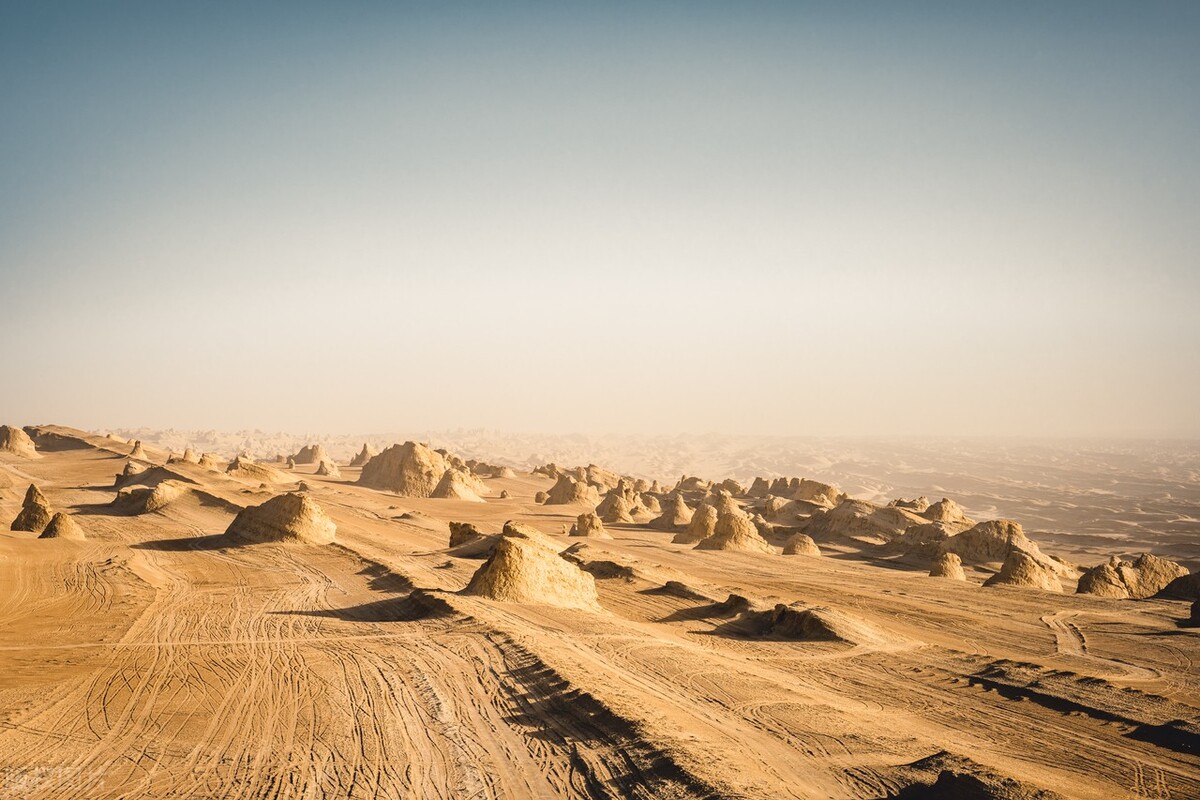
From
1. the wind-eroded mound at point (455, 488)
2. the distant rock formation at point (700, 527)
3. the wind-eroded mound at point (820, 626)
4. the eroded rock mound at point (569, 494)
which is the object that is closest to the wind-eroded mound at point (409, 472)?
the wind-eroded mound at point (455, 488)

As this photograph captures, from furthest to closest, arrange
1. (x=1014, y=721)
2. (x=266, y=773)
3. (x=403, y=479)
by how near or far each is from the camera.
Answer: (x=403, y=479), (x=1014, y=721), (x=266, y=773)

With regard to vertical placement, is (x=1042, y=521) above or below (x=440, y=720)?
below

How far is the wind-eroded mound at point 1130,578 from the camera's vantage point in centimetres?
2758

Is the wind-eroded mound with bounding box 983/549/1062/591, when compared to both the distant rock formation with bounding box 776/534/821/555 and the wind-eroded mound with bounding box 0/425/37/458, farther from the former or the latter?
the wind-eroded mound with bounding box 0/425/37/458

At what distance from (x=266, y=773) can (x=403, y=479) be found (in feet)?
172

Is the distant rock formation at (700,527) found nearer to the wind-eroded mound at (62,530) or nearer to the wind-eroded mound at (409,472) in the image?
the wind-eroded mound at (409,472)

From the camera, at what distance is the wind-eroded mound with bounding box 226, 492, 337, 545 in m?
28.5

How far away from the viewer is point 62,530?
2870 cm

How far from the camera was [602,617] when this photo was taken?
61.4 feet

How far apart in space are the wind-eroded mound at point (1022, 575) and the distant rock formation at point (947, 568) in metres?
2.65

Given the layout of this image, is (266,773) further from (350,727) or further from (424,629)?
(424,629)

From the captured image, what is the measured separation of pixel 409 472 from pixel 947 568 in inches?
1659

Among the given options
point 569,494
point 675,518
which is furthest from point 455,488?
point 675,518

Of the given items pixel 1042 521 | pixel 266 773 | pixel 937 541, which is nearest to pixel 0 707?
pixel 266 773
